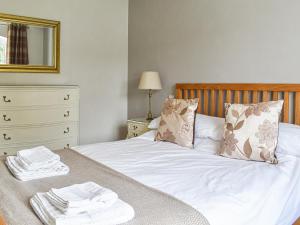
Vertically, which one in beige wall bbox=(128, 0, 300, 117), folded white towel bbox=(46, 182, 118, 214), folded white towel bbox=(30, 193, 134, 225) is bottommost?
folded white towel bbox=(30, 193, 134, 225)

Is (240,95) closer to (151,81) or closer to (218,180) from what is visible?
(151,81)

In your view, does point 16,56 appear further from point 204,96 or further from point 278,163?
point 278,163

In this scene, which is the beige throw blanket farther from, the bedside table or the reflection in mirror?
the reflection in mirror

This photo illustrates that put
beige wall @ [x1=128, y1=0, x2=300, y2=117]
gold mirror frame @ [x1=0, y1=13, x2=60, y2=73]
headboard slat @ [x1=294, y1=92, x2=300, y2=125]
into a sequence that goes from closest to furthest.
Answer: headboard slat @ [x1=294, y1=92, x2=300, y2=125]
beige wall @ [x1=128, y1=0, x2=300, y2=117]
gold mirror frame @ [x1=0, y1=13, x2=60, y2=73]

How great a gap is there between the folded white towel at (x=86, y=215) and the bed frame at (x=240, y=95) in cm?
121

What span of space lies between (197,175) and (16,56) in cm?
262

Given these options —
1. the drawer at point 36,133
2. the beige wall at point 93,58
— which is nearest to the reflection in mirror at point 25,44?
the beige wall at point 93,58

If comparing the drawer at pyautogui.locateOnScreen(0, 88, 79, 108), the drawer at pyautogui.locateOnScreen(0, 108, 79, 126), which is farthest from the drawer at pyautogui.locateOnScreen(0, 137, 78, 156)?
the drawer at pyautogui.locateOnScreen(0, 88, 79, 108)

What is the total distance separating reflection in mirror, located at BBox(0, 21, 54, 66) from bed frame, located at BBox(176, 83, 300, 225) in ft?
5.36

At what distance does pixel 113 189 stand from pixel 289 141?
125cm

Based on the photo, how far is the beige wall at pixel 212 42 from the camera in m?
2.30

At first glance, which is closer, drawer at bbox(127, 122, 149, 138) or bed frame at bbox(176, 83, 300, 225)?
bed frame at bbox(176, 83, 300, 225)

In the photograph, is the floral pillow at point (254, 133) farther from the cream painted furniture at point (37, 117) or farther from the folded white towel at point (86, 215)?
the cream painted furniture at point (37, 117)

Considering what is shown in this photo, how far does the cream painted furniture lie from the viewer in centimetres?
298
